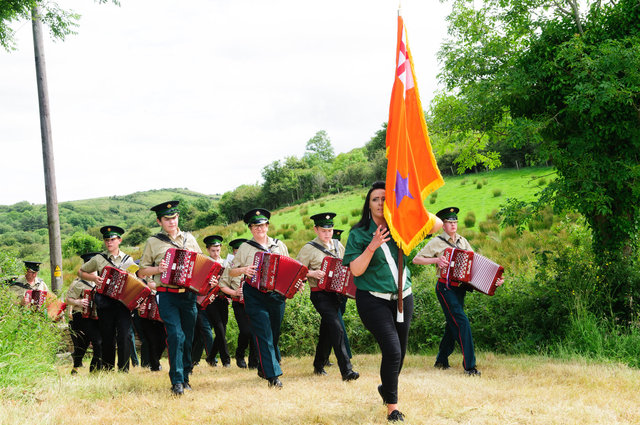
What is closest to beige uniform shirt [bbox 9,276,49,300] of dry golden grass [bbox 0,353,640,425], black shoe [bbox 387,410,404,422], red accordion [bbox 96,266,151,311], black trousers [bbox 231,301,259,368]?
red accordion [bbox 96,266,151,311]

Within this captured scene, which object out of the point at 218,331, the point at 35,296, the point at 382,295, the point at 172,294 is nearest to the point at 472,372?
the point at 382,295

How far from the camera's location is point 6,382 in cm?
616

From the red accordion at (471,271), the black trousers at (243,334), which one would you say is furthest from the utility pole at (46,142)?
the red accordion at (471,271)

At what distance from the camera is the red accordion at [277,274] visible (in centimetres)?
704

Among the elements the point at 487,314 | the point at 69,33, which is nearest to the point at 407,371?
the point at 487,314

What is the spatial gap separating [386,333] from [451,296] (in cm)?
319

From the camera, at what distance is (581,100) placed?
8781 mm

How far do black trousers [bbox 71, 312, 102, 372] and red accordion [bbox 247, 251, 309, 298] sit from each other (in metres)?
3.59

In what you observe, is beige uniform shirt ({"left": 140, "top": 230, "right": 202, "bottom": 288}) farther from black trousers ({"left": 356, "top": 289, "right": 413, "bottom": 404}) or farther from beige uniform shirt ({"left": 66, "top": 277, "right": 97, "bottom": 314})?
beige uniform shirt ({"left": 66, "top": 277, "right": 97, "bottom": 314})

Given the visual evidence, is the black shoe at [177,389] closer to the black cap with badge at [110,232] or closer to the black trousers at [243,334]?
the black trousers at [243,334]

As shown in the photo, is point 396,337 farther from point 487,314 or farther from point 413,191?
point 487,314

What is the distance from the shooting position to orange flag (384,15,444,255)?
480 cm

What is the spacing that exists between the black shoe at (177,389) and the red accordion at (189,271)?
47.5 inches

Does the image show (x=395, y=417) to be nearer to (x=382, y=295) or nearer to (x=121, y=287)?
(x=382, y=295)
